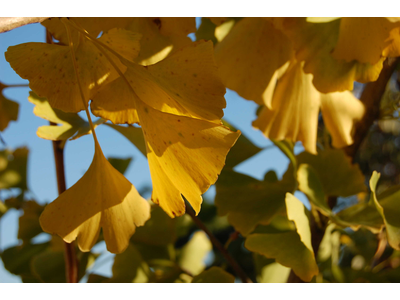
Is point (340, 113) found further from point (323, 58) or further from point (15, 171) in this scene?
point (15, 171)

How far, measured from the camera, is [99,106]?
227 millimetres

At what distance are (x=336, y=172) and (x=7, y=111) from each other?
363mm

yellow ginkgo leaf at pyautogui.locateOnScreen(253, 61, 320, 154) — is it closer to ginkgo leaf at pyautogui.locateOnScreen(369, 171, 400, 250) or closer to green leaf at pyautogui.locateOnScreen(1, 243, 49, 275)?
ginkgo leaf at pyautogui.locateOnScreen(369, 171, 400, 250)

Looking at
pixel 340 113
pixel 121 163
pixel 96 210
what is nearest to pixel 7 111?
pixel 121 163

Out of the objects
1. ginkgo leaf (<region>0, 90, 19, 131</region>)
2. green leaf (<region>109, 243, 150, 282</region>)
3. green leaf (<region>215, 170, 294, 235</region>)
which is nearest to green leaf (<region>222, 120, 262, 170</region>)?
green leaf (<region>215, 170, 294, 235</region>)

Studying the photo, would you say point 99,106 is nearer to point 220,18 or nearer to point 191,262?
point 220,18

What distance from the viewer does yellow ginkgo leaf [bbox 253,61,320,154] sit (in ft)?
1.14

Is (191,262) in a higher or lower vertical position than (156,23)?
lower

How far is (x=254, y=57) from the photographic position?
31 cm

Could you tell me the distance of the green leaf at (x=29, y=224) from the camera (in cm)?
47

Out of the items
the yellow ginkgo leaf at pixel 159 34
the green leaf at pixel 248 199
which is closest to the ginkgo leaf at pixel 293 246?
the green leaf at pixel 248 199

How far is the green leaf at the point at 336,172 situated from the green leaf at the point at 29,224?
0.33m
